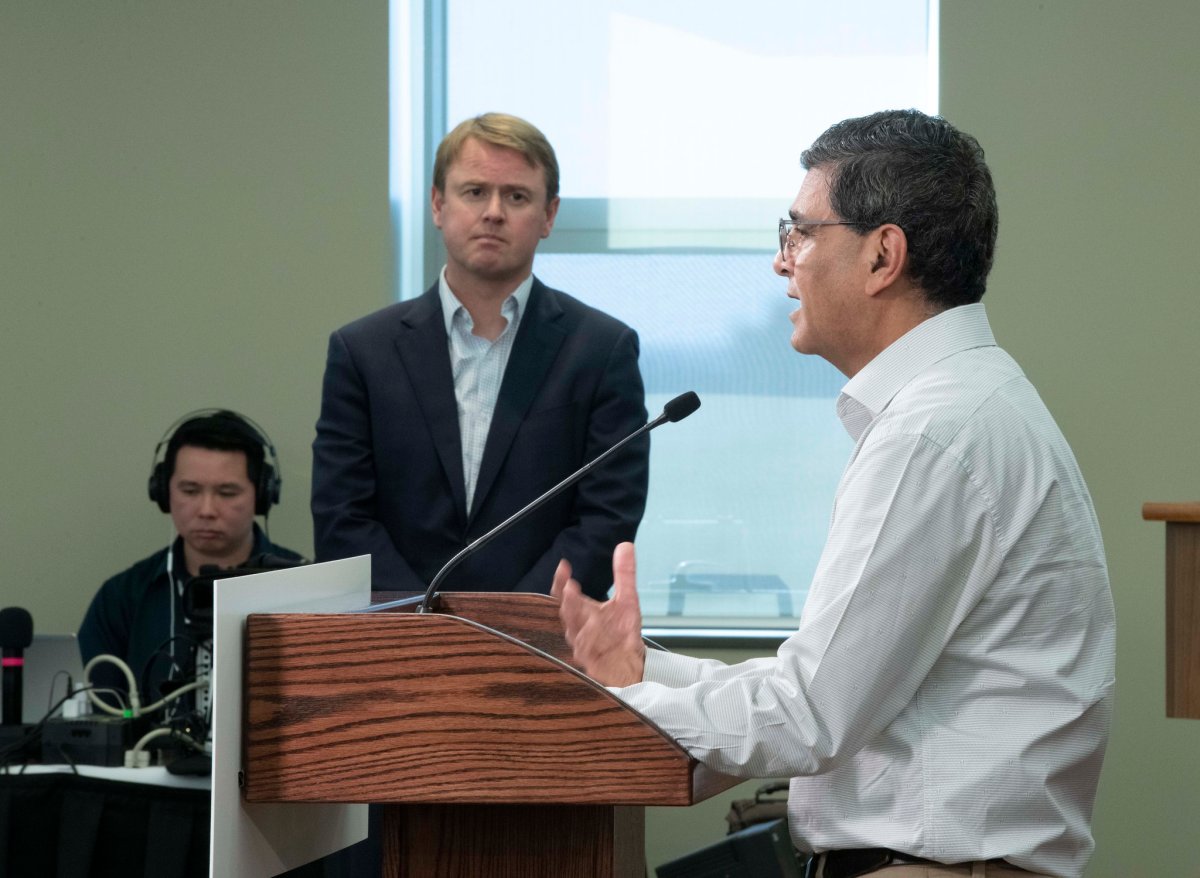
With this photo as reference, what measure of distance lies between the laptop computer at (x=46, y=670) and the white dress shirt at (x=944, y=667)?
70.9 inches

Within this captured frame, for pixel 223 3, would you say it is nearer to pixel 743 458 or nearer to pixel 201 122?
pixel 201 122

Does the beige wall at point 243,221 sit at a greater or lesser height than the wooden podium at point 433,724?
greater

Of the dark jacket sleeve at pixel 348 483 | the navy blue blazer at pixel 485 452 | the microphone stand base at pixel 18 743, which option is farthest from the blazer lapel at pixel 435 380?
the microphone stand base at pixel 18 743

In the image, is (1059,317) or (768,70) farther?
(768,70)

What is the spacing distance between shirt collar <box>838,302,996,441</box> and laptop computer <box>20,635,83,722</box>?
6.12ft

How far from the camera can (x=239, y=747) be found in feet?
4.33

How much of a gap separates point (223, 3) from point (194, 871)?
8.53 feet

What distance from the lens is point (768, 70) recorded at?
403cm

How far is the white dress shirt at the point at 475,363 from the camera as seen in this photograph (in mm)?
2732

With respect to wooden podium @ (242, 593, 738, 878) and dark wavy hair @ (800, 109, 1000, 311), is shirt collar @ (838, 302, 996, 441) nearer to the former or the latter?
dark wavy hair @ (800, 109, 1000, 311)

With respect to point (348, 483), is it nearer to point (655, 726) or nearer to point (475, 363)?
point (475, 363)

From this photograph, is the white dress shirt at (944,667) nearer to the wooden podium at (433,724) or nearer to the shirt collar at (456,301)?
the wooden podium at (433,724)

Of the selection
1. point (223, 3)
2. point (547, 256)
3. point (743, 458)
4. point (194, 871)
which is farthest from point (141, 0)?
point (194, 871)

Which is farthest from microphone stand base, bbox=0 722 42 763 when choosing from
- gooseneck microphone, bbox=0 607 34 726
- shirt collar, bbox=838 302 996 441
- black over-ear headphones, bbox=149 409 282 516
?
shirt collar, bbox=838 302 996 441
